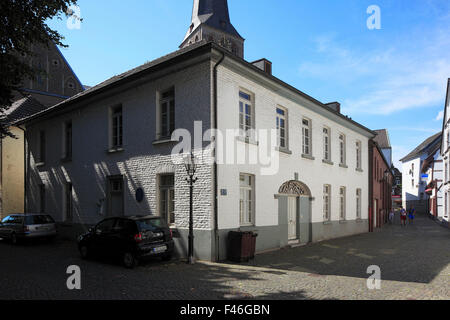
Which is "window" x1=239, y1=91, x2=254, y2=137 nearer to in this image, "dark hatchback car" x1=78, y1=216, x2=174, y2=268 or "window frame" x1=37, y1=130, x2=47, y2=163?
"dark hatchback car" x1=78, y1=216, x2=174, y2=268

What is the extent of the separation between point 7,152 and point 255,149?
17.1m

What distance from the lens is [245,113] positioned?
12.6 meters

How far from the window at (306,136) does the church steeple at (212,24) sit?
39.4 m

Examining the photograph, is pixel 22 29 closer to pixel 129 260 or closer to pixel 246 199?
pixel 129 260

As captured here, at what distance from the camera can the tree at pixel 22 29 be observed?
9062 millimetres

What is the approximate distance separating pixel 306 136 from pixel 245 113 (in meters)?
5.01

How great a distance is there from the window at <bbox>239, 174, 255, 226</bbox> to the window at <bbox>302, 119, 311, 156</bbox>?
4740 mm

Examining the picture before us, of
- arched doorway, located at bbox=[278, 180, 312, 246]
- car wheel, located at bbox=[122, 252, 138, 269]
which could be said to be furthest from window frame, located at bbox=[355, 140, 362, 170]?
car wheel, located at bbox=[122, 252, 138, 269]

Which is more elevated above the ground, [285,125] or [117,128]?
[285,125]

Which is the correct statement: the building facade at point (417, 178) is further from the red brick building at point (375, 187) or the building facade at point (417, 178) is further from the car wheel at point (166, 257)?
the car wheel at point (166, 257)

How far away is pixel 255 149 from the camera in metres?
12.6

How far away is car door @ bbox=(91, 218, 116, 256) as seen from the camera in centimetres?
1038

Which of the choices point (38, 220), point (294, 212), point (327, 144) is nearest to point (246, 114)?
point (294, 212)

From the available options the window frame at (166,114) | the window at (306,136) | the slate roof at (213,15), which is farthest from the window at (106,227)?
the slate roof at (213,15)
